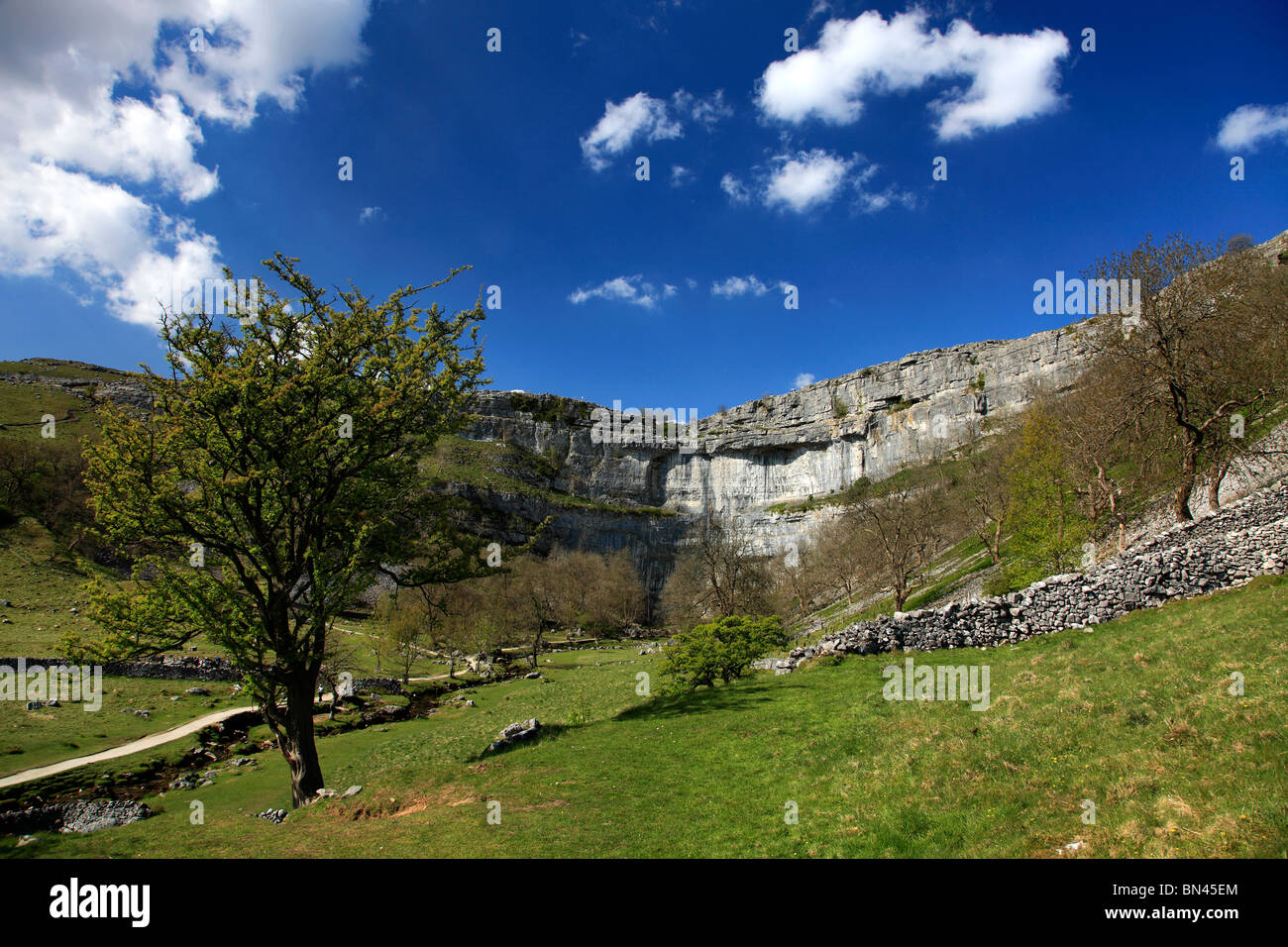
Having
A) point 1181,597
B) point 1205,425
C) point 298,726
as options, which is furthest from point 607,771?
point 1205,425

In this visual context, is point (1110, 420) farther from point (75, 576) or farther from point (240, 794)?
point (75, 576)

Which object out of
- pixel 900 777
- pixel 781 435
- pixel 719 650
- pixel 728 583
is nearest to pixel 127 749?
pixel 719 650

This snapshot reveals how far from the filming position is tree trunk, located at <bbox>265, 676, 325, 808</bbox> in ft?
47.6

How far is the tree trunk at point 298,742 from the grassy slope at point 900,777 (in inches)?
45.4

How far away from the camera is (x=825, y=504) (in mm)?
112500

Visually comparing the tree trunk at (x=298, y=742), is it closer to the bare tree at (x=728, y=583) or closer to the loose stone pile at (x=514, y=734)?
the loose stone pile at (x=514, y=734)

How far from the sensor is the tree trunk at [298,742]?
14.5m

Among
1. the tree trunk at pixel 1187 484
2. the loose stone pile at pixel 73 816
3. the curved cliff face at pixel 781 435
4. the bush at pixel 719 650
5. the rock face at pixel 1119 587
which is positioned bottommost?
the loose stone pile at pixel 73 816

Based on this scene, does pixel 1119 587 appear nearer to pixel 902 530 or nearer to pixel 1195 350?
pixel 1195 350

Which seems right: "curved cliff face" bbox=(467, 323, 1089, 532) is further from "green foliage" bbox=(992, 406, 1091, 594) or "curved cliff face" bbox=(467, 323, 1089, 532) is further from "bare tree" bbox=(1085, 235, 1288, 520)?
"bare tree" bbox=(1085, 235, 1288, 520)

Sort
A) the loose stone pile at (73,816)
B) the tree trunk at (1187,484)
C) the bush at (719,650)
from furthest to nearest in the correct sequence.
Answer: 1. the tree trunk at (1187,484)
2. the bush at (719,650)
3. the loose stone pile at (73,816)

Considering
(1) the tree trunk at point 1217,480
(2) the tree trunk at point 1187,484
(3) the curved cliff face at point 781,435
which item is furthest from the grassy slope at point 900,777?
(3) the curved cliff face at point 781,435

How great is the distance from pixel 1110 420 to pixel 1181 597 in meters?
12.5
